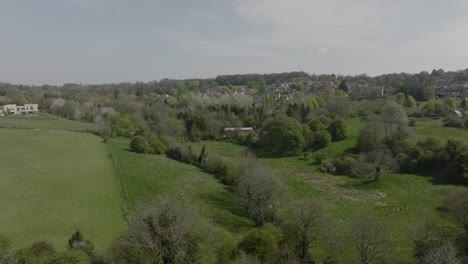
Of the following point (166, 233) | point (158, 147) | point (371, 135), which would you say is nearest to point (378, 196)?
point (371, 135)

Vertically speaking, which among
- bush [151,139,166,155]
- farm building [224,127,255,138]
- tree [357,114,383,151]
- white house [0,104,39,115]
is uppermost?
white house [0,104,39,115]

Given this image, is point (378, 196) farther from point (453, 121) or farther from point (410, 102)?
point (410, 102)

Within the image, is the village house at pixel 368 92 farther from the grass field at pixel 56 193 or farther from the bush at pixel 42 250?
the bush at pixel 42 250

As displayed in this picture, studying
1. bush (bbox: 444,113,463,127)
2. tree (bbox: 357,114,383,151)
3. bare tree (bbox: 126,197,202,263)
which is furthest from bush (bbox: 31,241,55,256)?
bush (bbox: 444,113,463,127)

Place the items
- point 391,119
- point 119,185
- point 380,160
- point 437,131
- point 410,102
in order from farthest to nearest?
1. point 410,102
2. point 437,131
3. point 391,119
4. point 380,160
5. point 119,185

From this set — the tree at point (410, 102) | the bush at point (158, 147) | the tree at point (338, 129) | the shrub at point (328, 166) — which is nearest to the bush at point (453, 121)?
the tree at point (338, 129)

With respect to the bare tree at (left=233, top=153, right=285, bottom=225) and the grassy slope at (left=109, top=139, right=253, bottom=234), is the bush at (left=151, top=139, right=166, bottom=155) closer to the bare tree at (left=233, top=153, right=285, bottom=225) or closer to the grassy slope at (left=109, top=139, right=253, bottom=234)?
the grassy slope at (left=109, top=139, right=253, bottom=234)

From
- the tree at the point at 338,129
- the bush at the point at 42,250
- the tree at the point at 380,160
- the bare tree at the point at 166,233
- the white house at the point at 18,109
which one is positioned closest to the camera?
the bare tree at the point at 166,233
